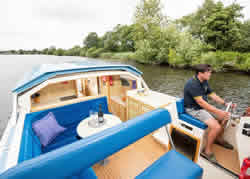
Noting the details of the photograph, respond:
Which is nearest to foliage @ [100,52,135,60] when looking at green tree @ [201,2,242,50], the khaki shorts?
green tree @ [201,2,242,50]

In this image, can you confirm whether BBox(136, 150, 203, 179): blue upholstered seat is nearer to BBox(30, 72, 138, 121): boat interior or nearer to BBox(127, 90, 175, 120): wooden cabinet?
BBox(127, 90, 175, 120): wooden cabinet

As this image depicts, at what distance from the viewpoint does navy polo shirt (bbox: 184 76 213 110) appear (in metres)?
1.93

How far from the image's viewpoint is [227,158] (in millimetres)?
1997

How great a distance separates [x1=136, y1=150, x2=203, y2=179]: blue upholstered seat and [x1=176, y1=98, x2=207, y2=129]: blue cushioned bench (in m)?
0.91

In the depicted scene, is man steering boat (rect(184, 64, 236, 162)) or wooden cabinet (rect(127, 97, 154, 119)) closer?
man steering boat (rect(184, 64, 236, 162))

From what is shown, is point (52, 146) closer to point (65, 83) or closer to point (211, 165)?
point (211, 165)

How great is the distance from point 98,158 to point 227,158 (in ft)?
7.40

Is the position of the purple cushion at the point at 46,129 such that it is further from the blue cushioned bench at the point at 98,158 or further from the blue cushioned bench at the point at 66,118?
the blue cushioned bench at the point at 98,158

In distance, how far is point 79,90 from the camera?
496 centimetres

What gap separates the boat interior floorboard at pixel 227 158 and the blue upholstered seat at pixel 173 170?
1151 mm

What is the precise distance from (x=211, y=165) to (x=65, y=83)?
182 inches

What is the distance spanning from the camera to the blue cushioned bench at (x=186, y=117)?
1.94 meters

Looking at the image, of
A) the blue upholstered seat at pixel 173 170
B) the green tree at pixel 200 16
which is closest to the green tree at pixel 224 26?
the green tree at pixel 200 16

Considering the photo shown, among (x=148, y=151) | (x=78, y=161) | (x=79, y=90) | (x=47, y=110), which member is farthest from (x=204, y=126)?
(x=79, y=90)
